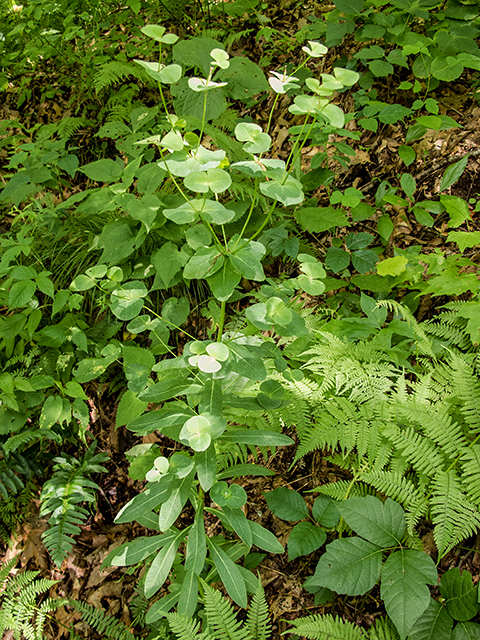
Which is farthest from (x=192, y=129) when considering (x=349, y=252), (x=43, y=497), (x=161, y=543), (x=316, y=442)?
(x=43, y=497)

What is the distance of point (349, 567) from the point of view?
55.7 inches

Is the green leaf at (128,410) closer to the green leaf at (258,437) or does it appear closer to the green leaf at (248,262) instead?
the green leaf at (258,437)

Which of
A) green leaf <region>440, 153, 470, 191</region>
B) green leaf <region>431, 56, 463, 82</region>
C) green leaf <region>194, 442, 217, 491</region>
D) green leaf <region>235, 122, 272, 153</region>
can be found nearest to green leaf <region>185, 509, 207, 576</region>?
green leaf <region>194, 442, 217, 491</region>

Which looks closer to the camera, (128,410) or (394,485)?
(394,485)

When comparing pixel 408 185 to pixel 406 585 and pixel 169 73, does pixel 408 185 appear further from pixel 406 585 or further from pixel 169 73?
pixel 406 585

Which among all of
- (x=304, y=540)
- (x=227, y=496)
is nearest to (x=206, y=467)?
(x=227, y=496)

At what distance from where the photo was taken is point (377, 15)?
2645 mm

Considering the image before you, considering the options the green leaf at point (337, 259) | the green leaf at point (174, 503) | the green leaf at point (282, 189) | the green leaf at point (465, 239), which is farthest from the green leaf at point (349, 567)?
the green leaf at point (465, 239)

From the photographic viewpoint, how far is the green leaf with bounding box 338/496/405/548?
146cm

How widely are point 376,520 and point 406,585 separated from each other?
0.21 metres

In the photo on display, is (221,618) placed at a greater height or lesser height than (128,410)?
lesser

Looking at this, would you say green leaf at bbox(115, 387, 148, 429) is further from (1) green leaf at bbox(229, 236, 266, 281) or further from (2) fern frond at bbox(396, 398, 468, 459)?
(2) fern frond at bbox(396, 398, 468, 459)

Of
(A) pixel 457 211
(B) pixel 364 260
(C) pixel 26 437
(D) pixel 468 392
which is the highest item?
(A) pixel 457 211

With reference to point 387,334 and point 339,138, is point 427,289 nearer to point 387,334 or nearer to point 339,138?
point 387,334
